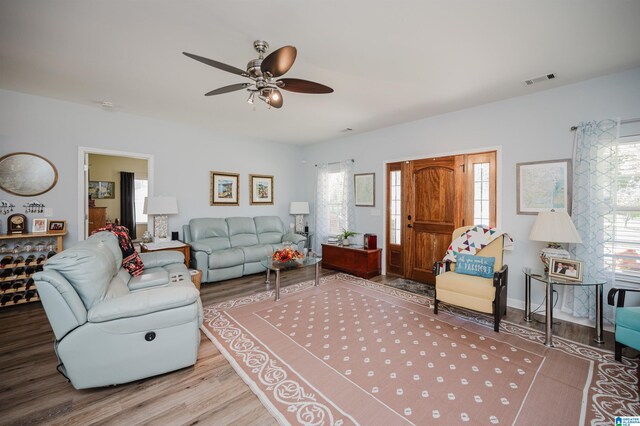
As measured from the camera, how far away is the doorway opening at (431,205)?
13.0ft

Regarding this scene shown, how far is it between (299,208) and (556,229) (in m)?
4.59

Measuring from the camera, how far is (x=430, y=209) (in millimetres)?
4508

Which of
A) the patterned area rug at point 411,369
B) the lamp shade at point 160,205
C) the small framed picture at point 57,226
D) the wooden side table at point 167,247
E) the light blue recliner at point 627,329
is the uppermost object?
the lamp shade at point 160,205

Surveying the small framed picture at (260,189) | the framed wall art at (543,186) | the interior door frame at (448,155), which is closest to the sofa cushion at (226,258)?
the small framed picture at (260,189)

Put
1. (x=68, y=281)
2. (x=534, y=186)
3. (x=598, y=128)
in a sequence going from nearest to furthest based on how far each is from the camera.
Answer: (x=68, y=281)
(x=598, y=128)
(x=534, y=186)

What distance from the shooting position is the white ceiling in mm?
1969

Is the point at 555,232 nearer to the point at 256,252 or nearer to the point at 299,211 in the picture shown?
the point at 256,252

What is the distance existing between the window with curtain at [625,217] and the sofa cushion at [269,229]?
5.01 meters

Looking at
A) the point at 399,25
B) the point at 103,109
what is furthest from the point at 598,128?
the point at 103,109

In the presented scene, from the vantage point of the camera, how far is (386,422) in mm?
1664

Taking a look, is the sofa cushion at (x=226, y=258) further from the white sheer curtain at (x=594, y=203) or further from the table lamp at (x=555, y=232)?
the white sheer curtain at (x=594, y=203)

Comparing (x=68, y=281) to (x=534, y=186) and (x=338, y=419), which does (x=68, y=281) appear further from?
(x=534, y=186)

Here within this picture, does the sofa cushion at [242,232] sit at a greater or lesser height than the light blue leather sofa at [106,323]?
greater

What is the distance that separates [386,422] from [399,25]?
2.84m
